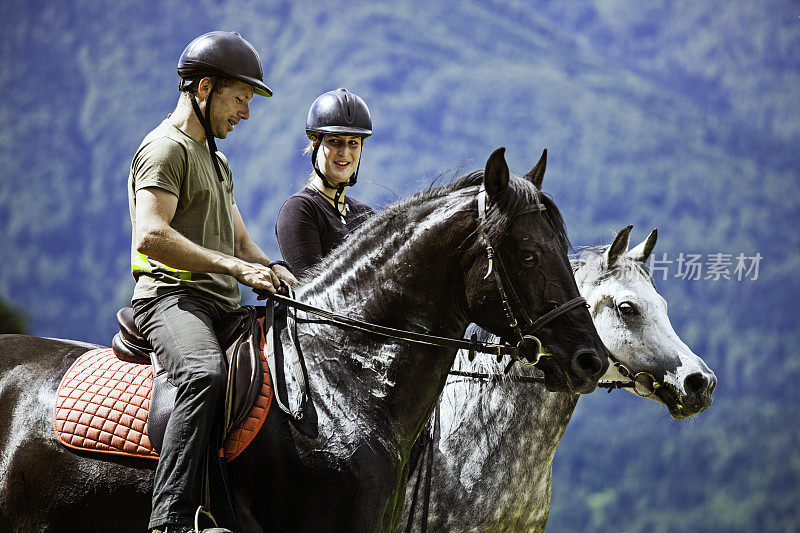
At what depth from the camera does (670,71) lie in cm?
531

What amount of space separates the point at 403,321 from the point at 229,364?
0.47 m

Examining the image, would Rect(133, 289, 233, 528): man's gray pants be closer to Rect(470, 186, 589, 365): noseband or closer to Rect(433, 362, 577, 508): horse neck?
Rect(470, 186, 589, 365): noseband

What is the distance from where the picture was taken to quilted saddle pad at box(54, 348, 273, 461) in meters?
1.83

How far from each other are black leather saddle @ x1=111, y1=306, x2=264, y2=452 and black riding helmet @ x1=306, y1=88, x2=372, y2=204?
4.00 ft

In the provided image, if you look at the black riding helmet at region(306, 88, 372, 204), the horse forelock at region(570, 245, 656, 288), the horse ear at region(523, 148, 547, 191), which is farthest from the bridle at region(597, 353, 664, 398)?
the black riding helmet at region(306, 88, 372, 204)

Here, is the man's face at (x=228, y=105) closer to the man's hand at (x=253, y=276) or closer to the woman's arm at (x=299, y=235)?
the man's hand at (x=253, y=276)

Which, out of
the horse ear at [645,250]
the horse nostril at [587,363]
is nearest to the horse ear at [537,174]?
the horse nostril at [587,363]

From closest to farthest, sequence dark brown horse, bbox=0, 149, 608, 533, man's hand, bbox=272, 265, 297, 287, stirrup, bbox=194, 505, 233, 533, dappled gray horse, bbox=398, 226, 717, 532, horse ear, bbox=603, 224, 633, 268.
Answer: stirrup, bbox=194, 505, 233, 533 → dark brown horse, bbox=0, 149, 608, 533 → man's hand, bbox=272, 265, 297, 287 → dappled gray horse, bbox=398, 226, 717, 532 → horse ear, bbox=603, 224, 633, 268

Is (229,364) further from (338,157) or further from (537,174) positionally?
(338,157)

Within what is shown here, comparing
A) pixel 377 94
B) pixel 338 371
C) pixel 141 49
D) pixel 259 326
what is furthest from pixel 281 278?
pixel 141 49

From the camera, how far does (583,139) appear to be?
17.1 feet

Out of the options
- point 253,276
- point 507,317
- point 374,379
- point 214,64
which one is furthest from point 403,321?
point 214,64

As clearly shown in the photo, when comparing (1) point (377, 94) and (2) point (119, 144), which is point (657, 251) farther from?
(2) point (119, 144)

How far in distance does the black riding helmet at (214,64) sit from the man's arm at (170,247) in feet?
0.95
